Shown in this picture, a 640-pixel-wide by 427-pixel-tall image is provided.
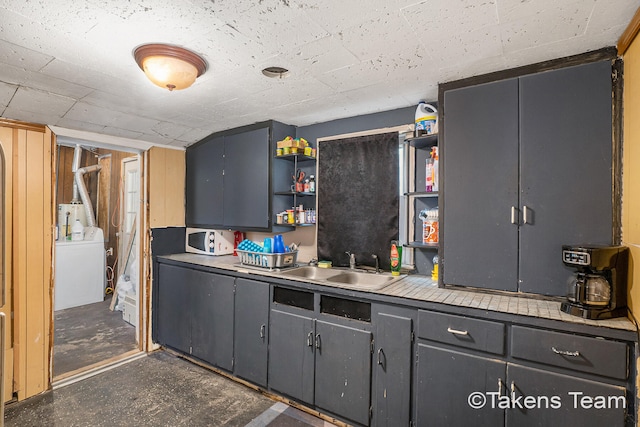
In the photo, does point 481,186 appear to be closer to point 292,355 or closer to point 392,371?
point 392,371

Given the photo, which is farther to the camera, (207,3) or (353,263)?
(353,263)

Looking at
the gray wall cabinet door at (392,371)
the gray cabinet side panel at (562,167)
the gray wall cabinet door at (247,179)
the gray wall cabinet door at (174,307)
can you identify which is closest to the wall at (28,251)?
the gray wall cabinet door at (174,307)

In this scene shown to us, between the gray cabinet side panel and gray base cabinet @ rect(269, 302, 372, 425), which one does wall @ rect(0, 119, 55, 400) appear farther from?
the gray cabinet side panel

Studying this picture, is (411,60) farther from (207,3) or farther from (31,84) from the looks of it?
(31,84)

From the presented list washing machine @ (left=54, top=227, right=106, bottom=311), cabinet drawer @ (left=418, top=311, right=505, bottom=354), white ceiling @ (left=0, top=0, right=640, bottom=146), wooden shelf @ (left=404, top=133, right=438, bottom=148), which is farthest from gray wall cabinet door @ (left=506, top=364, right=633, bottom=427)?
washing machine @ (left=54, top=227, right=106, bottom=311)

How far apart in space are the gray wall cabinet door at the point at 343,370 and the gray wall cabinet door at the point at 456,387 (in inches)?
13.1

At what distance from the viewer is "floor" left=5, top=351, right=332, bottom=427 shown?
7.17 ft

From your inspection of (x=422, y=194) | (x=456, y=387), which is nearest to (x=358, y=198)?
(x=422, y=194)

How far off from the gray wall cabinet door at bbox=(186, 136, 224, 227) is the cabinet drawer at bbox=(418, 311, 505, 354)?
2.23 m

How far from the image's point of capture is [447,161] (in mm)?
2031

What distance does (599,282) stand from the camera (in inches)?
57.7

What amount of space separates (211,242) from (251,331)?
117 cm

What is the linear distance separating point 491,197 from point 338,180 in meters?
1.27

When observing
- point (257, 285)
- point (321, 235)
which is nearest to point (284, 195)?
point (321, 235)
